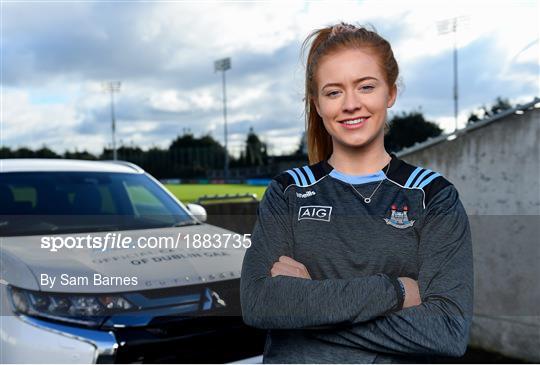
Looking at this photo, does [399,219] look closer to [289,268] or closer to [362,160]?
[362,160]

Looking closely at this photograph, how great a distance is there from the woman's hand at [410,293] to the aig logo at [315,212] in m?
0.26

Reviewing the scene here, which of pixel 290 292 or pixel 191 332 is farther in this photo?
pixel 191 332

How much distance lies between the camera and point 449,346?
4.80ft

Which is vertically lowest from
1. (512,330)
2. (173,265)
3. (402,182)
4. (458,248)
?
(512,330)

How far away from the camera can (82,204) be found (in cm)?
418

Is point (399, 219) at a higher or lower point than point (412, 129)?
lower

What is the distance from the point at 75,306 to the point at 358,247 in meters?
1.74

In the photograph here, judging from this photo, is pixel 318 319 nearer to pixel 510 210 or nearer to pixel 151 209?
pixel 151 209

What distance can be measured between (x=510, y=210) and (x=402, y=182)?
12.1ft

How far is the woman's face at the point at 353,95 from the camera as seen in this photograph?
1.58 metres

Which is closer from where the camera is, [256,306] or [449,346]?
[449,346]

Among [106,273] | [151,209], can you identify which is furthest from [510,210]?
[106,273]

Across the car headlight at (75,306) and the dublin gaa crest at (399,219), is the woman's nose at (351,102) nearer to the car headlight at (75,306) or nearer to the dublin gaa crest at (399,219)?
the dublin gaa crest at (399,219)

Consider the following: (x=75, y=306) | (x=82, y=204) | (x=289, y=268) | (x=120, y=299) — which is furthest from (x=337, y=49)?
(x=82, y=204)
